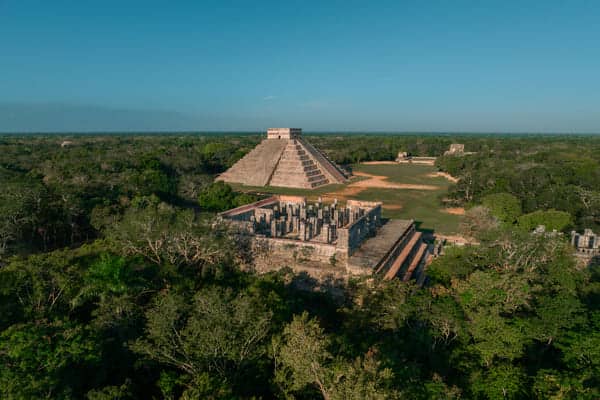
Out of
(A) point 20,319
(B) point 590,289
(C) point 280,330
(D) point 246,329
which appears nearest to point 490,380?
(C) point 280,330

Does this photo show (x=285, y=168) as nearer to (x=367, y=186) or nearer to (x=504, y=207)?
(x=367, y=186)

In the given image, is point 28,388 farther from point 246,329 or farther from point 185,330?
point 246,329

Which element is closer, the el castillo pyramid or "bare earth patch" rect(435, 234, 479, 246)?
"bare earth patch" rect(435, 234, 479, 246)

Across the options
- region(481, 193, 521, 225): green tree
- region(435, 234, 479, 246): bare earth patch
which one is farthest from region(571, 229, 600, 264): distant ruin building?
region(481, 193, 521, 225): green tree

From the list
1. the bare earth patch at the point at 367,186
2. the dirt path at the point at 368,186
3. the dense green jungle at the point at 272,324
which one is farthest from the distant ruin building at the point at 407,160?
the dense green jungle at the point at 272,324

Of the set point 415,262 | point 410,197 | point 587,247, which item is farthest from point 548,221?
point 410,197

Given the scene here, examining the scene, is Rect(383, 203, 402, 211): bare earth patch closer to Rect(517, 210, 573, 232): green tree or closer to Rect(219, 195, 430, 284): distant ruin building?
Rect(517, 210, 573, 232): green tree
